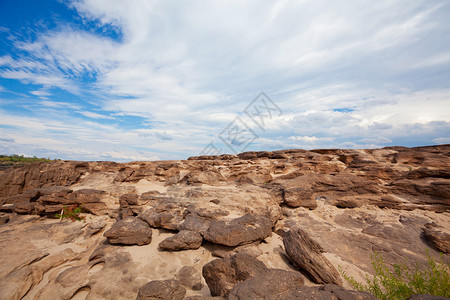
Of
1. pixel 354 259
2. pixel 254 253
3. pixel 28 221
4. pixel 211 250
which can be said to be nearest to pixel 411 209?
pixel 354 259

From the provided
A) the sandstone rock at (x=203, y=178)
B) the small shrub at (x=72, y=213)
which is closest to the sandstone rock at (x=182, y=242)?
the sandstone rock at (x=203, y=178)

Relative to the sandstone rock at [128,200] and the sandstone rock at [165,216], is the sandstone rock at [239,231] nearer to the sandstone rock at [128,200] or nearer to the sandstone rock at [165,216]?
the sandstone rock at [165,216]

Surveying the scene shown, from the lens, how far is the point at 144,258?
19.3 feet

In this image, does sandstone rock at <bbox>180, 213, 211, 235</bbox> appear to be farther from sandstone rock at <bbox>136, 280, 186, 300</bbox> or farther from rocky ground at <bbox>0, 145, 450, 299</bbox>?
sandstone rock at <bbox>136, 280, 186, 300</bbox>

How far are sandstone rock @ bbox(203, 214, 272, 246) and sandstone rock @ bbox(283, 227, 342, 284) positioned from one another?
3.12ft

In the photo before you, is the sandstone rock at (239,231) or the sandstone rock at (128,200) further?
the sandstone rock at (128,200)

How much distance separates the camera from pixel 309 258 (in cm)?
492

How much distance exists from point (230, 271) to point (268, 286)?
1.32 m

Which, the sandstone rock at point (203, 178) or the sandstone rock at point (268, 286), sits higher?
the sandstone rock at point (203, 178)

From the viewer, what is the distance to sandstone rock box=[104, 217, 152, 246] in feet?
21.1

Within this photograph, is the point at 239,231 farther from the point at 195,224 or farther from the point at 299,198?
the point at 299,198

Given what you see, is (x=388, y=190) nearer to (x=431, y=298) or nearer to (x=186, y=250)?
(x=431, y=298)

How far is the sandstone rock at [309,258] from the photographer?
4625 mm

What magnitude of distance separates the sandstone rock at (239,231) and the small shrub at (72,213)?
6.57 meters
